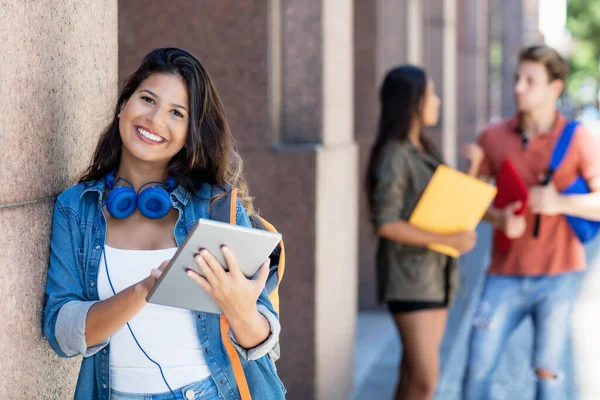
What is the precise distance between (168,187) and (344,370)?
3.66 metres

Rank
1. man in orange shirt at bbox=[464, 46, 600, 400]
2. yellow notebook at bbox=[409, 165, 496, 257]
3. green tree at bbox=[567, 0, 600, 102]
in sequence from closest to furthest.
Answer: yellow notebook at bbox=[409, 165, 496, 257], man in orange shirt at bbox=[464, 46, 600, 400], green tree at bbox=[567, 0, 600, 102]

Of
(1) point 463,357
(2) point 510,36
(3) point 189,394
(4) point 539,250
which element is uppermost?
(2) point 510,36

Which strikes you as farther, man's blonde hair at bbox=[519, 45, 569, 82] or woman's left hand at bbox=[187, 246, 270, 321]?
man's blonde hair at bbox=[519, 45, 569, 82]

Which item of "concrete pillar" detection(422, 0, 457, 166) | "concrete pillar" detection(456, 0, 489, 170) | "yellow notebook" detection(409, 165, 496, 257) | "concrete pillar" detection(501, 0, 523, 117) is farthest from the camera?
"concrete pillar" detection(501, 0, 523, 117)

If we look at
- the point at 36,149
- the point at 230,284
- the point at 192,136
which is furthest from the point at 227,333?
the point at 36,149

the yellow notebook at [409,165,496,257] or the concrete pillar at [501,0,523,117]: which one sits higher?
the concrete pillar at [501,0,523,117]

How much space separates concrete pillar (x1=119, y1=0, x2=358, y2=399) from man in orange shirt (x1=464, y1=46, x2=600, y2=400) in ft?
2.88

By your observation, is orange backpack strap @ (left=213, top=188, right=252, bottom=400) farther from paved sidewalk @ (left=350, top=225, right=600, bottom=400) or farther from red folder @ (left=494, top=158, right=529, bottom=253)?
paved sidewalk @ (left=350, top=225, right=600, bottom=400)

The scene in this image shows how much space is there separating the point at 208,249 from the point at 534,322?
10.5 ft

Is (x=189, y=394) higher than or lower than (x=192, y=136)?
lower

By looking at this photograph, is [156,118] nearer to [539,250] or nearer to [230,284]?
[230,284]

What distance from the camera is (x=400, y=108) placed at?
5.09 meters

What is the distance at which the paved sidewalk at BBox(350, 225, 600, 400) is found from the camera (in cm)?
642

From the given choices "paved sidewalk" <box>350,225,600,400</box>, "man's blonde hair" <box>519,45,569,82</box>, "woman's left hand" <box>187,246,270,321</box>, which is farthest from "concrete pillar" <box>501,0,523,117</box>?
"woman's left hand" <box>187,246,270,321</box>
